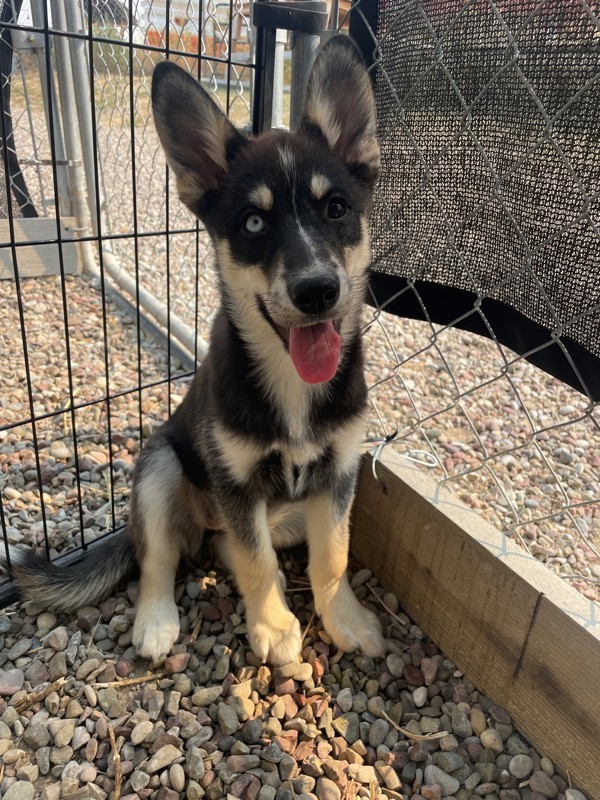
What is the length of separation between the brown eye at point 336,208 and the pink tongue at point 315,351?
38cm

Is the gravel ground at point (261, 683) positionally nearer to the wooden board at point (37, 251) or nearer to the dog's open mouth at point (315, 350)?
the dog's open mouth at point (315, 350)

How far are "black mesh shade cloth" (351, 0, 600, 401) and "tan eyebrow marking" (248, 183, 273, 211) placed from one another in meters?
0.55

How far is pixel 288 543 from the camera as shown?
273 cm

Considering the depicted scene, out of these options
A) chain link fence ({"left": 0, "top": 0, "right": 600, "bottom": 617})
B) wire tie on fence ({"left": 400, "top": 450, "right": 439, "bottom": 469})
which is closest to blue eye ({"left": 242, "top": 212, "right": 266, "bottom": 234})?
chain link fence ({"left": 0, "top": 0, "right": 600, "bottom": 617})

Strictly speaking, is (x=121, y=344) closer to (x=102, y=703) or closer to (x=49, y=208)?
(x=49, y=208)

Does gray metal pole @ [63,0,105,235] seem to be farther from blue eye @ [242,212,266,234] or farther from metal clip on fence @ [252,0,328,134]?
blue eye @ [242,212,266,234]

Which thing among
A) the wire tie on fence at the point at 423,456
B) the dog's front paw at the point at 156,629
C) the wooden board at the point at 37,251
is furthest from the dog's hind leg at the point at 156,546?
the wooden board at the point at 37,251

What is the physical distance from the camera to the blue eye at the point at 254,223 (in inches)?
77.7

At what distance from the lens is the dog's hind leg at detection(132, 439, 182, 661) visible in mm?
2240

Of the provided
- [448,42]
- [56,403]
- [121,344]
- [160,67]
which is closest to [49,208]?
[121,344]

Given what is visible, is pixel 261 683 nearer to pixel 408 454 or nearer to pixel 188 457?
pixel 188 457

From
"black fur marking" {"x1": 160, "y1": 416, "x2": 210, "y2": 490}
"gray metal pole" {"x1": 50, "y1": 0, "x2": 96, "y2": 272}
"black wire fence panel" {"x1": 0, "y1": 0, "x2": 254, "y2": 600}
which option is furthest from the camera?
"gray metal pole" {"x1": 50, "y1": 0, "x2": 96, "y2": 272}

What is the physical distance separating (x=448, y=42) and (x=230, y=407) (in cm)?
135

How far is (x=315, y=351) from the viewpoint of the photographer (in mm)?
1930
